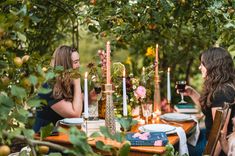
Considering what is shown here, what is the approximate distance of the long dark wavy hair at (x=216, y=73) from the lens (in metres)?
2.55

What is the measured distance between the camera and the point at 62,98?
2.66 m

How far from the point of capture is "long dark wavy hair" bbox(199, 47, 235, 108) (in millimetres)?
2555

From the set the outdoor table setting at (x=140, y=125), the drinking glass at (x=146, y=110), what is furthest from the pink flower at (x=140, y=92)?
the drinking glass at (x=146, y=110)

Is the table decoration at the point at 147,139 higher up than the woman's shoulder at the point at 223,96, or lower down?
lower down

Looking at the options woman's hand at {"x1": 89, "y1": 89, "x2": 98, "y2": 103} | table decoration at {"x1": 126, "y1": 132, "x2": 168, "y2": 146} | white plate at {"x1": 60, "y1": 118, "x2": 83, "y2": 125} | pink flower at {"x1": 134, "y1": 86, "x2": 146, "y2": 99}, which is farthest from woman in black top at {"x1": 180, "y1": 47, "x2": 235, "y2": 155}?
white plate at {"x1": 60, "y1": 118, "x2": 83, "y2": 125}

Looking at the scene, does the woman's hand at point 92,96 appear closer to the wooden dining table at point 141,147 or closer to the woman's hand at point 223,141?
the wooden dining table at point 141,147

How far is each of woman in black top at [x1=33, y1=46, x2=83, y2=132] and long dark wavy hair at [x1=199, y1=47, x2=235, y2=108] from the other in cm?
81

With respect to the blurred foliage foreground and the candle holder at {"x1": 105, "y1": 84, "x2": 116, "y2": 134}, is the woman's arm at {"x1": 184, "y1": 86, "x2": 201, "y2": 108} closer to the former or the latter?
the blurred foliage foreground

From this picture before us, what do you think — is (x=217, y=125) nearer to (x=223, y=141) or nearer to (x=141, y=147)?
(x=223, y=141)

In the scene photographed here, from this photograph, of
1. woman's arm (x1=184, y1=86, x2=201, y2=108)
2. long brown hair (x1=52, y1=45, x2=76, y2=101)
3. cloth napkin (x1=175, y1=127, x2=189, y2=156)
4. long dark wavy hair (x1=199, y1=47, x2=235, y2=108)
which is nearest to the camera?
cloth napkin (x1=175, y1=127, x2=189, y2=156)

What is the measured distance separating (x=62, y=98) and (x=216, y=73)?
3.24ft

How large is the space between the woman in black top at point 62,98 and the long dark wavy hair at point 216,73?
81 cm

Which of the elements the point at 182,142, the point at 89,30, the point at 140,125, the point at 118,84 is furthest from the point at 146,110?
the point at 89,30

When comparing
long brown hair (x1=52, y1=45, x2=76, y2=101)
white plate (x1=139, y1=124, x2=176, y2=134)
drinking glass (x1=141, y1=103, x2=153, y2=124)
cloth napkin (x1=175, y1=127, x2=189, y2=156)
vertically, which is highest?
long brown hair (x1=52, y1=45, x2=76, y2=101)
